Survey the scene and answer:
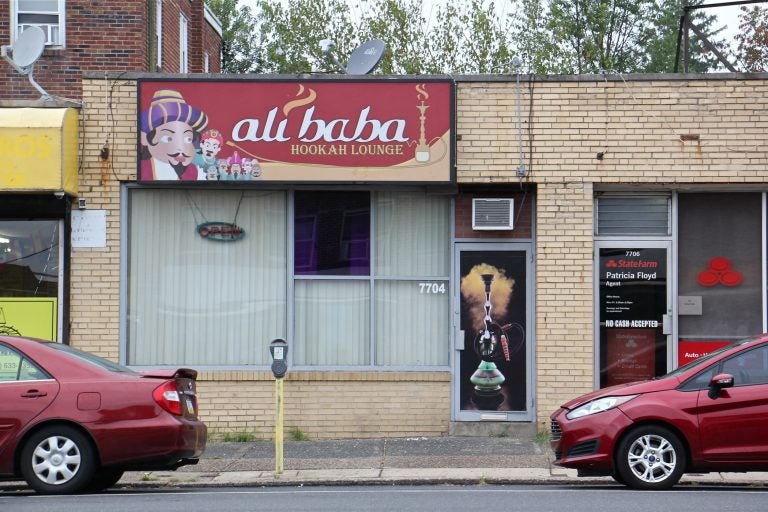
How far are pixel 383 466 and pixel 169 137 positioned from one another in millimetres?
4815

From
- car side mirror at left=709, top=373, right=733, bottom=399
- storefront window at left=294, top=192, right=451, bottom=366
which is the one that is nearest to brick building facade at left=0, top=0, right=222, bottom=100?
storefront window at left=294, top=192, right=451, bottom=366

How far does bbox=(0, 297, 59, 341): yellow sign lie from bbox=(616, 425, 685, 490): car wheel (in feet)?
24.0

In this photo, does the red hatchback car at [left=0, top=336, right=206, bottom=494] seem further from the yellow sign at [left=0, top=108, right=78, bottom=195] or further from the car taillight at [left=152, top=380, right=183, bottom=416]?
the yellow sign at [left=0, top=108, right=78, bottom=195]

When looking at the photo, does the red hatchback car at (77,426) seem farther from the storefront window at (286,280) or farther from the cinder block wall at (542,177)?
the storefront window at (286,280)

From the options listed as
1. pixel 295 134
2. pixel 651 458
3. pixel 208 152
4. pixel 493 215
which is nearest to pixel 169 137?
pixel 208 152

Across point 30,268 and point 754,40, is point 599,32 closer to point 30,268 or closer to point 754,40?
point 754,40

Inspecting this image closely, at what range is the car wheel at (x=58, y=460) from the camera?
10117 millimetres

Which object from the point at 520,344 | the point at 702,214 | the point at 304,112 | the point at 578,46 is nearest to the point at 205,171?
the point at 304,112

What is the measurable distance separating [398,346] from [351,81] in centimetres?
331

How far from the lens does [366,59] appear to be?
15516 mm

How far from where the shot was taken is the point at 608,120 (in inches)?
562

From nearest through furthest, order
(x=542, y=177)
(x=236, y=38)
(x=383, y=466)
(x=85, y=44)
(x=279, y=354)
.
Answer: (x=279, y=354) < (x=383, y=466) < (x=542, y=177) < (x=85, y=44) < (x=236, y=38)

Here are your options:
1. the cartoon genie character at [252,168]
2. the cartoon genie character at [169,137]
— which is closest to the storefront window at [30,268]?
the cartoon genie character at [169,137]

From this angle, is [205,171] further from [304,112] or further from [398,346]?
[398,346]
